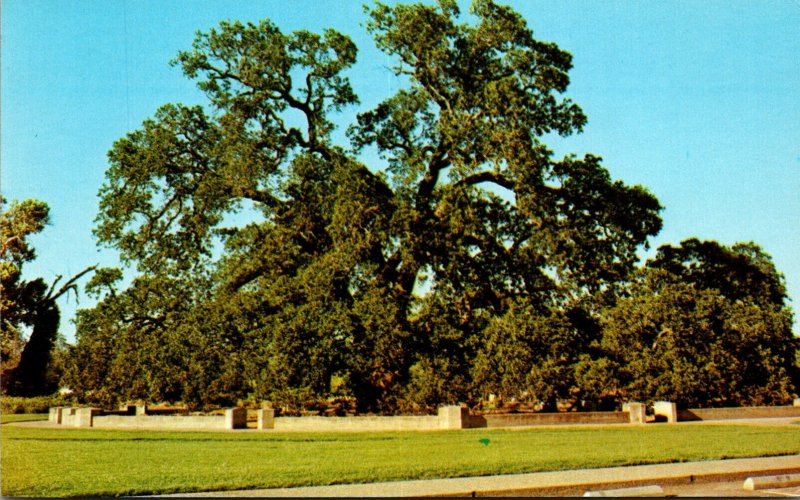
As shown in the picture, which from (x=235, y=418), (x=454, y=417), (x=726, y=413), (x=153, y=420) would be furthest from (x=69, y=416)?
(x=726, y=413)

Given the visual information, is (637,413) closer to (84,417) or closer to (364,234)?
(364,234)

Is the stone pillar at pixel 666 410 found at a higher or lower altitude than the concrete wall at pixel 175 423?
higher

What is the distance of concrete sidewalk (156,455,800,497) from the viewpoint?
9.59 m

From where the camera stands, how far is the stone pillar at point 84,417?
81.9 feet

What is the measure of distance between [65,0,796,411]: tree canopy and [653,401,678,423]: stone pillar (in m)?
3.30

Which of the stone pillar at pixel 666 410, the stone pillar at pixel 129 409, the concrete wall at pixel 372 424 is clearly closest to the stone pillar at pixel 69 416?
the stone pillar at pixel 129 409

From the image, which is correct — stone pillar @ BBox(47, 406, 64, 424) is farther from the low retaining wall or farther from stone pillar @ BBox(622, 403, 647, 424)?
stone pillar @ BBox(622, 403, 647, 424)

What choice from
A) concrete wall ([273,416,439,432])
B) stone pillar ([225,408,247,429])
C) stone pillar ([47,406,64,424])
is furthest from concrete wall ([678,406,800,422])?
stone pillar ([47,406,64,424])

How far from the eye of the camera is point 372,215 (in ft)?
79.2

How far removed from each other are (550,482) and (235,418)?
48.0 feet

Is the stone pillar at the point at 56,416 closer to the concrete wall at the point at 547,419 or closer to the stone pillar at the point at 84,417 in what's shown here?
the stone pillar at the point at 84,417

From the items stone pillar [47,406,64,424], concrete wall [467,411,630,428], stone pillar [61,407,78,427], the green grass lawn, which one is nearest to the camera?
the green grass lawn

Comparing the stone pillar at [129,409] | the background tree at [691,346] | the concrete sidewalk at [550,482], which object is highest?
the background tree at [691,346]

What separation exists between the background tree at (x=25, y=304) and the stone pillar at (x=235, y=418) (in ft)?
24.3
